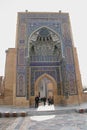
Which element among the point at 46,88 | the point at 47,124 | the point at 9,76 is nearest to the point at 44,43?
the point at 9,76

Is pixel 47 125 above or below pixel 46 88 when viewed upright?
below

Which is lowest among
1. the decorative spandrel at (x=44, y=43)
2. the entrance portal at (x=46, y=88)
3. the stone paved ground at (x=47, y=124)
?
the stone paved ground at (x=47, y=124)

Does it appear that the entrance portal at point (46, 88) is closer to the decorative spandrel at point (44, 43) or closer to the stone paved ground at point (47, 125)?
the decorative spandrel at point (44, 43)

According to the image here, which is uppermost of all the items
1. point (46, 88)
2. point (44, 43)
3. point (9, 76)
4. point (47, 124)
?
point (44, 43)

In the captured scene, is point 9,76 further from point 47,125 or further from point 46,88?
point 46,88

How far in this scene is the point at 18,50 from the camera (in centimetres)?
926

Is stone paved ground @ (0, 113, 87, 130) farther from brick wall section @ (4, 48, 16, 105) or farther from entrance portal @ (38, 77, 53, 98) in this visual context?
entrance portal @ (38, 77, 53, 98)

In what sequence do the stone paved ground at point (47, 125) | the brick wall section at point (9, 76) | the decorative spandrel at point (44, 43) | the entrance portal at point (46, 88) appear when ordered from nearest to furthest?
the stone paved ground at point (47, 125), the brick wall section at point (9, 76), the decorative spandrel at point (44, 43), the entrance portal at point (46, 88)

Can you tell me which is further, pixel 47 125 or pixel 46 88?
pixel 46 88

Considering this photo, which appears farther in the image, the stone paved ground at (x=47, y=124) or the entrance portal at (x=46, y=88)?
the entrance portal at (x=46, y=88)

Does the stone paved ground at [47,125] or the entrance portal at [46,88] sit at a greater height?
the entrance portal at [46,88]

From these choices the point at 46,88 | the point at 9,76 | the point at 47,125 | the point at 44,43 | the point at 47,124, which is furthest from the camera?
the point at 46,88

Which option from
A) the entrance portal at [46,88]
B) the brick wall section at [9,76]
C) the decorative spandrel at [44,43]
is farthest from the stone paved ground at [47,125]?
the entrance portal at [46,88]

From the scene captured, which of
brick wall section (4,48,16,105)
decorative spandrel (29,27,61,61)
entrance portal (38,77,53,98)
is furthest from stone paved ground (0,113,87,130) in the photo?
entrance portal (38,77,53,98)
